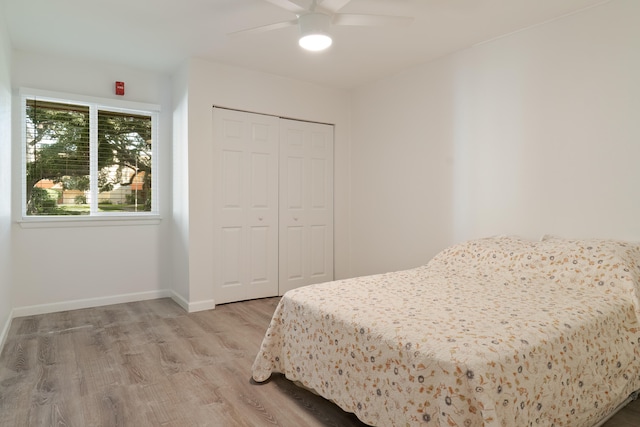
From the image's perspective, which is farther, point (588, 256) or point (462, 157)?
Answer: point (462, 157)

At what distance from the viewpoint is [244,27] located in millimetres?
3074

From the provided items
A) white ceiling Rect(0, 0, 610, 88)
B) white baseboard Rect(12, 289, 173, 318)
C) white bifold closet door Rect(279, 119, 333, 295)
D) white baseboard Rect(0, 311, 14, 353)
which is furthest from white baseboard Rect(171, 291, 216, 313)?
white ceiling Rect(0, 0, 610, 88)

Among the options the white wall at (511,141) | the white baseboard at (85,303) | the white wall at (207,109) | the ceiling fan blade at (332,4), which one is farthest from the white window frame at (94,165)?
the ceiling fan blade at (332,4)

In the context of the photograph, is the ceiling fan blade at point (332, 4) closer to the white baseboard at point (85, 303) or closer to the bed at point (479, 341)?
the bed at point (479, 341)

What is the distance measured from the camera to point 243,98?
4023mm

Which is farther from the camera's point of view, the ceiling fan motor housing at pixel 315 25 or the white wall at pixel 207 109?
the white wall at pixel 207 109

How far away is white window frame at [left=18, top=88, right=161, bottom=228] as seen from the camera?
3.57 metres

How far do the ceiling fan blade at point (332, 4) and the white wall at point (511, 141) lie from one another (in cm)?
172

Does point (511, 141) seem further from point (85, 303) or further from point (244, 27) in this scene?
point (85, 303)

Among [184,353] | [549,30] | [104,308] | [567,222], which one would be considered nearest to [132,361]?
[184,353]

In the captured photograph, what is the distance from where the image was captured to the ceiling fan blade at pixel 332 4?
223cm

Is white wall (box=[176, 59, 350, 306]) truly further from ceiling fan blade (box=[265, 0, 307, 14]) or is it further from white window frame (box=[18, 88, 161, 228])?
ceiling fan blade (box=[265, 0, 307, 14])

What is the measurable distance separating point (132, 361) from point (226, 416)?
1020mm

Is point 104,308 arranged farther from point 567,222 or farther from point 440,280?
point 567,222
